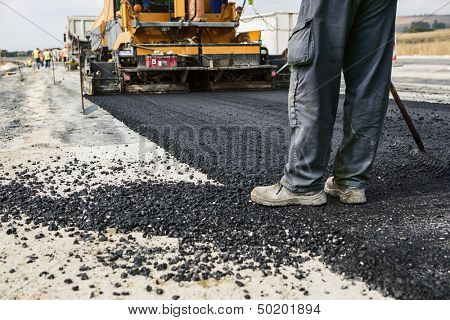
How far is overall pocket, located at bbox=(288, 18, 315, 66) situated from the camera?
8.28 feet

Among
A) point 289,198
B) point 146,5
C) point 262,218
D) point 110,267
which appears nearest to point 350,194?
point 289,198

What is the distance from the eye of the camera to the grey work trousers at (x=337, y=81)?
2533mm

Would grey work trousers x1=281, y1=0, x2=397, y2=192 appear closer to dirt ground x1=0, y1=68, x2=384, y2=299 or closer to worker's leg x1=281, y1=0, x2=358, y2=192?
worker's leg x1=281, y1=0, x2=358, y2=192

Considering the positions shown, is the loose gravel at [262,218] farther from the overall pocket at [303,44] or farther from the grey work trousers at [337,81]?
the overall pocket at [303,44]

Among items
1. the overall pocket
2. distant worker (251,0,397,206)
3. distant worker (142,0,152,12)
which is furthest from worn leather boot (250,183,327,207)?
distant worker (142,0,152,12)

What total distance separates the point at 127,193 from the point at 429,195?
1.90 meters

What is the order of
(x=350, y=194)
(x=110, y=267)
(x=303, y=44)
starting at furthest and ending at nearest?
(x=350, y=194)
(x=303, y=44)
(x=110, y=267)

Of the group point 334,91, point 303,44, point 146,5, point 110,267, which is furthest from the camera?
point 146,5

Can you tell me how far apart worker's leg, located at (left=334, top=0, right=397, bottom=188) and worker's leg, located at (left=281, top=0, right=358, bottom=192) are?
136 millimetres

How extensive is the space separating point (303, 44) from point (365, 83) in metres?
0.45

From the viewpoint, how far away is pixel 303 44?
255 centimetres

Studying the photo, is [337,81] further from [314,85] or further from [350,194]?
[350,194]

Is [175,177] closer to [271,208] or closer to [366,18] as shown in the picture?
[271,208]
